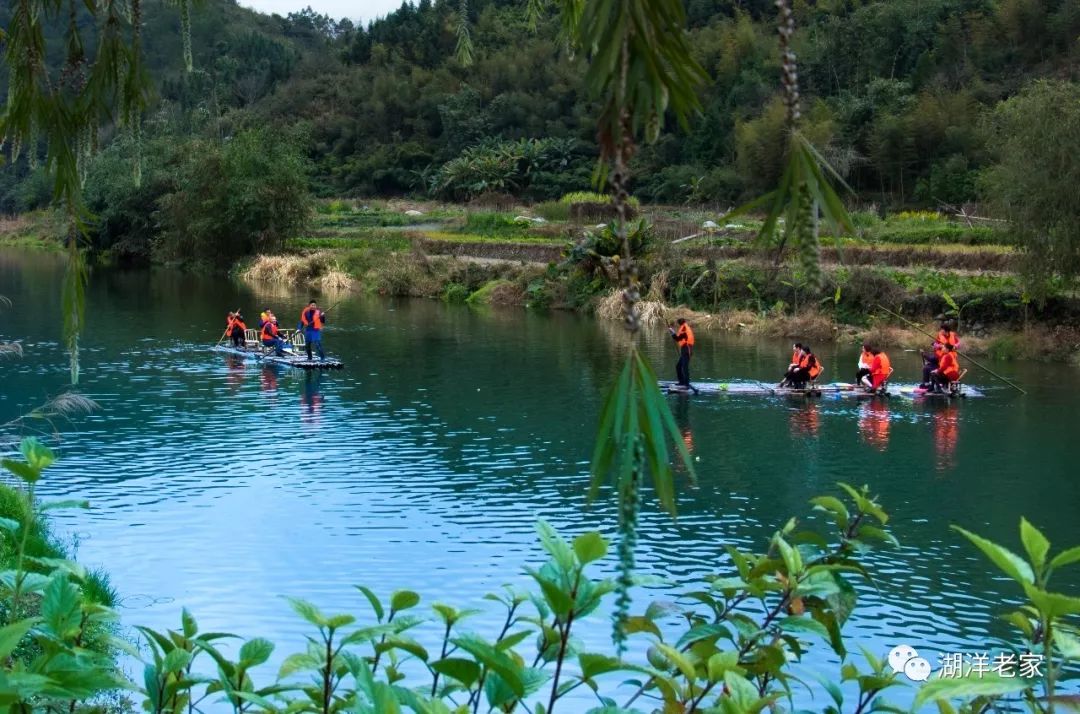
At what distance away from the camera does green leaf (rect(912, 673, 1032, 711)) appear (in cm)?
236

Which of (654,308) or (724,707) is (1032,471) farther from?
(654,308)

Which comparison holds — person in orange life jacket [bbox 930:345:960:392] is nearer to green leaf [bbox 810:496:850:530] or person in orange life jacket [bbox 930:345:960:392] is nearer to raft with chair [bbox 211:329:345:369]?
raft with chair [bbox 211:329:345:369]

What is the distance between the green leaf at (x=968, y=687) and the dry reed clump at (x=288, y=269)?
4540 centimetres

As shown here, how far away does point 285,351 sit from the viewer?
26.0 metres

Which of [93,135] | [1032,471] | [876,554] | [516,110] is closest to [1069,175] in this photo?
[1032,471]

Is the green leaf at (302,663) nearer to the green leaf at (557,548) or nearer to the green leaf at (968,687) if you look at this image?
the green leaf at (557,548)

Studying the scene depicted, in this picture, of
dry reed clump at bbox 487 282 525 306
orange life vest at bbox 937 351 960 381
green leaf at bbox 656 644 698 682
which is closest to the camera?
green leaf at bbox 656 644 698 682

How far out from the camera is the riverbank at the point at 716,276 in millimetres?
29062

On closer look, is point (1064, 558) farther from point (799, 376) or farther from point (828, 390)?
point (828, 390)

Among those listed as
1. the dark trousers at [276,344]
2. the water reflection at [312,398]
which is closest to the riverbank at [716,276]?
the water reflection at [312,398]

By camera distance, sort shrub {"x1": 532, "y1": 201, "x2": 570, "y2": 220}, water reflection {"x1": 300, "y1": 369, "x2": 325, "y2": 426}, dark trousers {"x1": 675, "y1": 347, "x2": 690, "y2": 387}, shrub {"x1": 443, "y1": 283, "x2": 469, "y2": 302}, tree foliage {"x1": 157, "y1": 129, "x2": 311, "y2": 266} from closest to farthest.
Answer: water reflection {"x1": 300, "y1": 369, "x2": 325, "y2": 426}
dark trousers {"x1": 675, "y1": 347, "x2": 690, "y2": 387}
shrub {"x1": 443, "y1": 283, "x2": 469, "y2": 302}
tree foliage {"x1": 157, "y1": 129, "x2": 311, "y2": 266}
shrub {"x1": 532, "y1": 201, "x2": 570, "y2": 220}

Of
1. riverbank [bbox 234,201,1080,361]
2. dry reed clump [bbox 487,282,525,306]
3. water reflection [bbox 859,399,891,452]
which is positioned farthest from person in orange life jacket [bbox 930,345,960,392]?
dry reed clump [bbox 487,282,525,306]

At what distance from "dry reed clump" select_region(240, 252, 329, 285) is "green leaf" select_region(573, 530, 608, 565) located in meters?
44.6

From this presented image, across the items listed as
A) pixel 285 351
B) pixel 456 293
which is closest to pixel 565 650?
pixel 285 351
